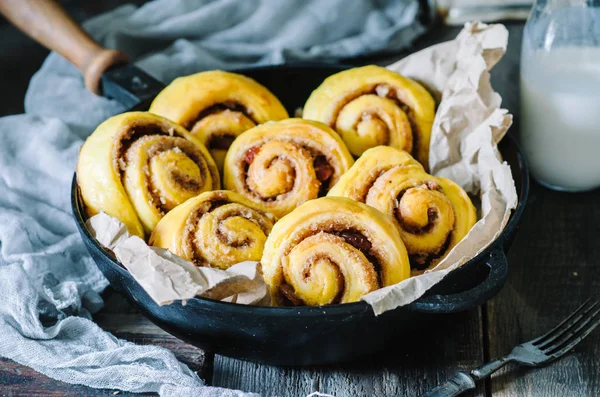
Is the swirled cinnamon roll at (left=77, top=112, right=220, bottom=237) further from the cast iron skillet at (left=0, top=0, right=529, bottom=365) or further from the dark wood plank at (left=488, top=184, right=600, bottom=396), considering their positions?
the dark wood plank at (left=488, top=184, right=600, bottom=396)

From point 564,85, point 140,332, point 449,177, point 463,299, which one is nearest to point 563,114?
point 564,85

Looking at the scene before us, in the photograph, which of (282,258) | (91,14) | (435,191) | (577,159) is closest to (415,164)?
(435,191)

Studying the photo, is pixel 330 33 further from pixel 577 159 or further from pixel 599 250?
pixel 599 250

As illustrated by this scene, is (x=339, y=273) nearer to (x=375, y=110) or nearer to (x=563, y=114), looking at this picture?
(x=375, y=110)

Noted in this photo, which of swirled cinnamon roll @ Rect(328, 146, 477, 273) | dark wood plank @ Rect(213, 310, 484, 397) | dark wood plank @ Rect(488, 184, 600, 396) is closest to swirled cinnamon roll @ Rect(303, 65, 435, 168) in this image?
swirled cinnamon roll @ Rect(328, 146, 477, 273)

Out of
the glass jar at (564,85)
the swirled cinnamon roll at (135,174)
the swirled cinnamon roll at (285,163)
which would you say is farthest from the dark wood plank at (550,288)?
the swirled cinnamon roll at (135,174)

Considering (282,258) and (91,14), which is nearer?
(282,258)
